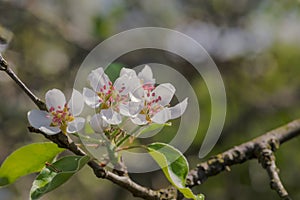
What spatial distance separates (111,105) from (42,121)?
5.8 inches

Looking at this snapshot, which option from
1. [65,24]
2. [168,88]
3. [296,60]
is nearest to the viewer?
[168,88]

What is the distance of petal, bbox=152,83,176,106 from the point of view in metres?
1.22

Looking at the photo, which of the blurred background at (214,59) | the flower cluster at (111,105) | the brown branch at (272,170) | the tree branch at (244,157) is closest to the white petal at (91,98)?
the flower cluster at (111,105)

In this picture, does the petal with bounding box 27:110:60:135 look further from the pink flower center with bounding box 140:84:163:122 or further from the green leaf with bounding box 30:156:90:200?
the pink flower center with bounding box 140:84:163:122

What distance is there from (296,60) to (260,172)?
787mm

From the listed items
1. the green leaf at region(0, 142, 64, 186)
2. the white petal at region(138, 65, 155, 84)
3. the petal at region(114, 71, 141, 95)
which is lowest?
the green leaf at region(0, 142, 64, 186)

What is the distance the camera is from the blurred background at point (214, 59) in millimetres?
3148

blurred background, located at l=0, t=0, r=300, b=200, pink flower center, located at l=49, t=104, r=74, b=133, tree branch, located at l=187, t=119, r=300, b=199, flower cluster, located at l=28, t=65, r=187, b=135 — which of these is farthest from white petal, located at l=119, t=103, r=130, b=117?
blurred background, located at l=0, t=0, r=300, b=200

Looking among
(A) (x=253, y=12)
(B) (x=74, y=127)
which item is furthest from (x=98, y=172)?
(A) (x=253, y=12)

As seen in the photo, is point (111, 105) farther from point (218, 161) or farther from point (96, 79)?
point (218, 161)

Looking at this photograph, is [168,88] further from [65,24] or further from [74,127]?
[65,24]

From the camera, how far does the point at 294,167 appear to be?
3.38 metres

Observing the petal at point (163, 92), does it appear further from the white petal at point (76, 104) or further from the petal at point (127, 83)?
the white petal at point (76, 104)

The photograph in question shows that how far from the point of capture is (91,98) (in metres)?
1.18
